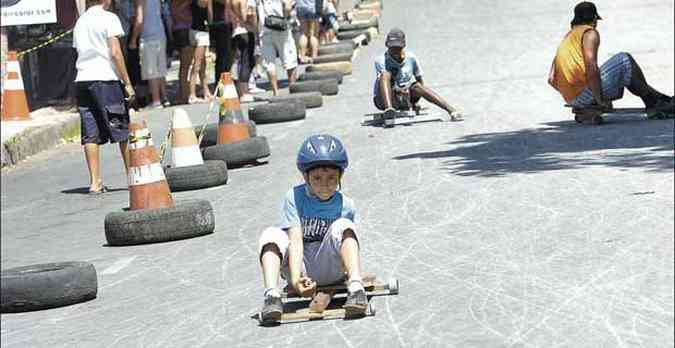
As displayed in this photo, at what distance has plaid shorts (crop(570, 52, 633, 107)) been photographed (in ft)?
51.5

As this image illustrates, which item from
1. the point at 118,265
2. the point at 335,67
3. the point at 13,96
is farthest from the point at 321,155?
the point at 335,67

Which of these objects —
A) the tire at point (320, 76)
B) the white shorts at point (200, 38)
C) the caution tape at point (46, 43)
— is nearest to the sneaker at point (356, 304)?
the white shorts at point (200, 38)

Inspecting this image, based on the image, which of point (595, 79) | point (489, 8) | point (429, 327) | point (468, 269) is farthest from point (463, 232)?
point (489, 8)

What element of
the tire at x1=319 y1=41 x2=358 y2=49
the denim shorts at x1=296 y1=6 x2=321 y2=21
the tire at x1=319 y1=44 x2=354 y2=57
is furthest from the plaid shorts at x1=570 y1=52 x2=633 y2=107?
the tire at x1=319 y1=41 x2=358 y2=49

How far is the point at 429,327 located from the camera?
7555 mm

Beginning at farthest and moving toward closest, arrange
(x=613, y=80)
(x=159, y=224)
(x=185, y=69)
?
(x=185, y=69) < (x=613, y=80) < (x=159, y=224)

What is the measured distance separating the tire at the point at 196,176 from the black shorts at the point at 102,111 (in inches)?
22.3

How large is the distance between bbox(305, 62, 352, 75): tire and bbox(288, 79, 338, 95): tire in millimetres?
2505

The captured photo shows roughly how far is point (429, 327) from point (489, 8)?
2765 cm

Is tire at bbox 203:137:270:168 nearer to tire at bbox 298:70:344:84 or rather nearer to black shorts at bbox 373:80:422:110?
black shorts at bbox 373:80:422:110

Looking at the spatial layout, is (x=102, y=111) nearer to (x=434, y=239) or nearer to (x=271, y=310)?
(x=434, y=239)

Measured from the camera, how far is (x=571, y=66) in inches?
627

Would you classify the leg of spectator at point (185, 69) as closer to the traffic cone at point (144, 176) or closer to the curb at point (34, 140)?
the curb at point (34, 140)

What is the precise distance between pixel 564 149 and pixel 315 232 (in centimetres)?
621
